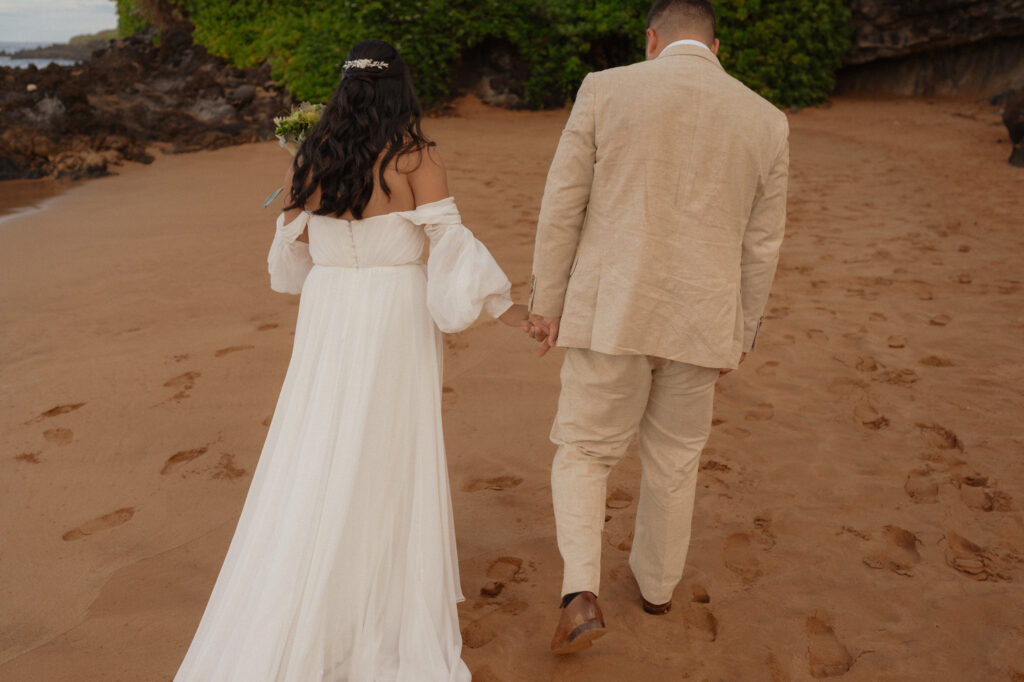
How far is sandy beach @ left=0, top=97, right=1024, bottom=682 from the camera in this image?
254 cm

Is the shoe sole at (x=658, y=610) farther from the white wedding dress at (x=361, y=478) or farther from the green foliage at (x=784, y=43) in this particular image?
the green foliage at (x=784, y=43)

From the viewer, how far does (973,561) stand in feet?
9.36

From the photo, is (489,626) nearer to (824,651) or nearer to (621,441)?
(621,441)

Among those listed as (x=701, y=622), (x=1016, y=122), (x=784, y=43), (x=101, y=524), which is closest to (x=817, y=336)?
(x=701, y=622)

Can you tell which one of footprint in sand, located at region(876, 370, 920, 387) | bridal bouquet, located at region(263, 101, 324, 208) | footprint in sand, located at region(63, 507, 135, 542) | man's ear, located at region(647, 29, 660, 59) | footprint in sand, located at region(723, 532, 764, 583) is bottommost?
footprint in sand, located at region(63, 507, 135, 542)

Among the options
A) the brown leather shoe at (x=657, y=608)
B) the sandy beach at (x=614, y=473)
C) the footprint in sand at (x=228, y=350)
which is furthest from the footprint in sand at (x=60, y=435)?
the brown leather shoe at (x=657, y=608)

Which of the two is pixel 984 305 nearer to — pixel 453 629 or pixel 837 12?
pixel 453 629

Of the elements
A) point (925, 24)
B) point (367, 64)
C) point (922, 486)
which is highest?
point (925, 24)

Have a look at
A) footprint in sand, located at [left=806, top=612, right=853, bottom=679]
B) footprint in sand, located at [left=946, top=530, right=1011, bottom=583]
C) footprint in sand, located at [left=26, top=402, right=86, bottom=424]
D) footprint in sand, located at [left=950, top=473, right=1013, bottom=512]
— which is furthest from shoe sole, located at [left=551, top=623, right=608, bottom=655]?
footprint in sand, located at [left=26, top=402, right=86, bottom=424]

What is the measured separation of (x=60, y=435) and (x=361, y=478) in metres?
2.47

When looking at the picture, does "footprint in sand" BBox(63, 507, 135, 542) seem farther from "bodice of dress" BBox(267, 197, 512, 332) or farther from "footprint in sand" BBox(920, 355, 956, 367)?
"footprint in sand" BBox(920, 355, 956, 367)

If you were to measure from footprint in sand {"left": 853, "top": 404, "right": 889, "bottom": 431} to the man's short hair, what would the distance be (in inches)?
94.9

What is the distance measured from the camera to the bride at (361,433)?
2223 mm

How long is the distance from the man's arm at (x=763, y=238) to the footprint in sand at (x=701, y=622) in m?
0.93
